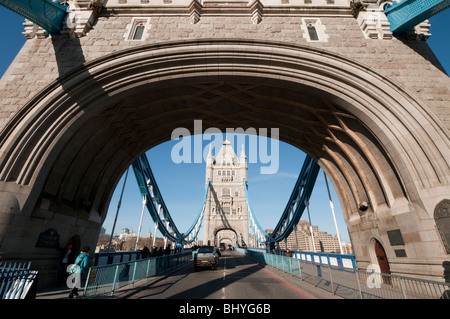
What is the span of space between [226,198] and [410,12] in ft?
193

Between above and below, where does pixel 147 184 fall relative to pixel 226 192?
below

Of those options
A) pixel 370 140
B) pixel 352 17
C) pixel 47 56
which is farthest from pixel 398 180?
pixel 47 56

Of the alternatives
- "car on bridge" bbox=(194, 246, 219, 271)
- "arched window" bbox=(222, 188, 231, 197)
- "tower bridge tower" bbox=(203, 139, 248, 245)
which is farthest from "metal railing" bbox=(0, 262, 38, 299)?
"arched window" bbox=(222, 188, 231, 197)

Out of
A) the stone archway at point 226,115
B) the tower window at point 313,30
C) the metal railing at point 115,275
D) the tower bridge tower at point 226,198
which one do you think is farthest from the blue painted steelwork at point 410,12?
the tower bridge tower at point 226,198

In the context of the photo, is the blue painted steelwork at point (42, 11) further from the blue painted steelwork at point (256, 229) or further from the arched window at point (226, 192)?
the arched window at point (226, 192)

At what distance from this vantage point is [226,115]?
1094 centimetres

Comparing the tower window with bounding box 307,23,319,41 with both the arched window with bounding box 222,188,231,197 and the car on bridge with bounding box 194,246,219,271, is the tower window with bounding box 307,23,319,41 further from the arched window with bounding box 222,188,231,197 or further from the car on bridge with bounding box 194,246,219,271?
the arched window with bounding box 222,188,231,197

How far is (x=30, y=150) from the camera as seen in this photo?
6.72 m

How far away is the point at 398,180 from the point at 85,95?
38.6ft

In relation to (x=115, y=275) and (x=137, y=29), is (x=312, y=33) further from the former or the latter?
(x=115, y=275)

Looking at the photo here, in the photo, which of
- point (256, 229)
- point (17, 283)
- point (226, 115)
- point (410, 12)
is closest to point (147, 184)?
point (226, 115)

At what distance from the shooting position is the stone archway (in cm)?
635

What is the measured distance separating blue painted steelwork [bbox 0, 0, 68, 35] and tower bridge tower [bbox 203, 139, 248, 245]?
53568mm

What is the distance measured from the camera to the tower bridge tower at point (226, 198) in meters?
59.2
